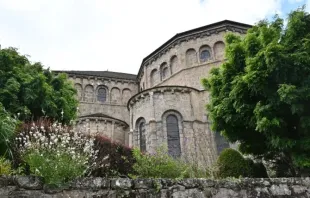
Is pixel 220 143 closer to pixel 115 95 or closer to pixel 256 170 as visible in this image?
pixel 256 170

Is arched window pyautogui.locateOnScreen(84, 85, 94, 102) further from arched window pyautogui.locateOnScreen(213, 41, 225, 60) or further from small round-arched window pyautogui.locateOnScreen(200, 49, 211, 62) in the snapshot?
arched window pyautogui.locateOnScreen(213, 41, 225, 60)

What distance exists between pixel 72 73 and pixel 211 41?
51.2 feet

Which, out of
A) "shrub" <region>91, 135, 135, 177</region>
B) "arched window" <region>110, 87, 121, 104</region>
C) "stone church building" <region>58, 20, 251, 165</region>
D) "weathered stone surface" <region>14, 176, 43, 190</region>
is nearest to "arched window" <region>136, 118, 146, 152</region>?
"stone church building" <region>58, 20, 251, 165</region>

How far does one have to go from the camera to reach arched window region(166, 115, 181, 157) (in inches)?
854

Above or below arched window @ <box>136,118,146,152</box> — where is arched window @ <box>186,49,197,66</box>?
above

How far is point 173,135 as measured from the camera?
22.3 metres

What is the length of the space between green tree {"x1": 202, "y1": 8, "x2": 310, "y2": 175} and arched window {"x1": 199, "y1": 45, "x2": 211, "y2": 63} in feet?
49.2

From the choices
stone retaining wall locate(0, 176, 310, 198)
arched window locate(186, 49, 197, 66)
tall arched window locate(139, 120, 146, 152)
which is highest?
arched window locate(186, 49, 197, 66)

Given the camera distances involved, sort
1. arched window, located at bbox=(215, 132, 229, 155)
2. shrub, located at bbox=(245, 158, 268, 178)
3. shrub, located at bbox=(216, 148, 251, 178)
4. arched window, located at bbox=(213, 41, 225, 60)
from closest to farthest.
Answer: shrub, located at bbox=(216, 148, 251, 178) → shrub, located at bbox=(245, 158, 268, 178) → arched window, located at bbox=(215, 132, 229, 155) → arched window, located at bbox=(213, 41, 225, 60)

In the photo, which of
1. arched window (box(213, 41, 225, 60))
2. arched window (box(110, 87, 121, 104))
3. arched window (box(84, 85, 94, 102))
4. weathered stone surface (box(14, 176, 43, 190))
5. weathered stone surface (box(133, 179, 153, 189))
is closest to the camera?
weathered stone surface (box(14, 176, 43, 190))

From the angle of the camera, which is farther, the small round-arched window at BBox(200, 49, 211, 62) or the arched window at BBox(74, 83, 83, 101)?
the arched window at BBox(74, 83, 83, 101)

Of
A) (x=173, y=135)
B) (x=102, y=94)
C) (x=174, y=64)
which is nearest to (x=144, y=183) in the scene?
A: (x=173, y=135)

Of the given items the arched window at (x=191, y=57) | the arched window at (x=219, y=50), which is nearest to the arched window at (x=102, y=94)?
the arched window at (x=191, y=57)

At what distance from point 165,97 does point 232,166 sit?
525 inches
